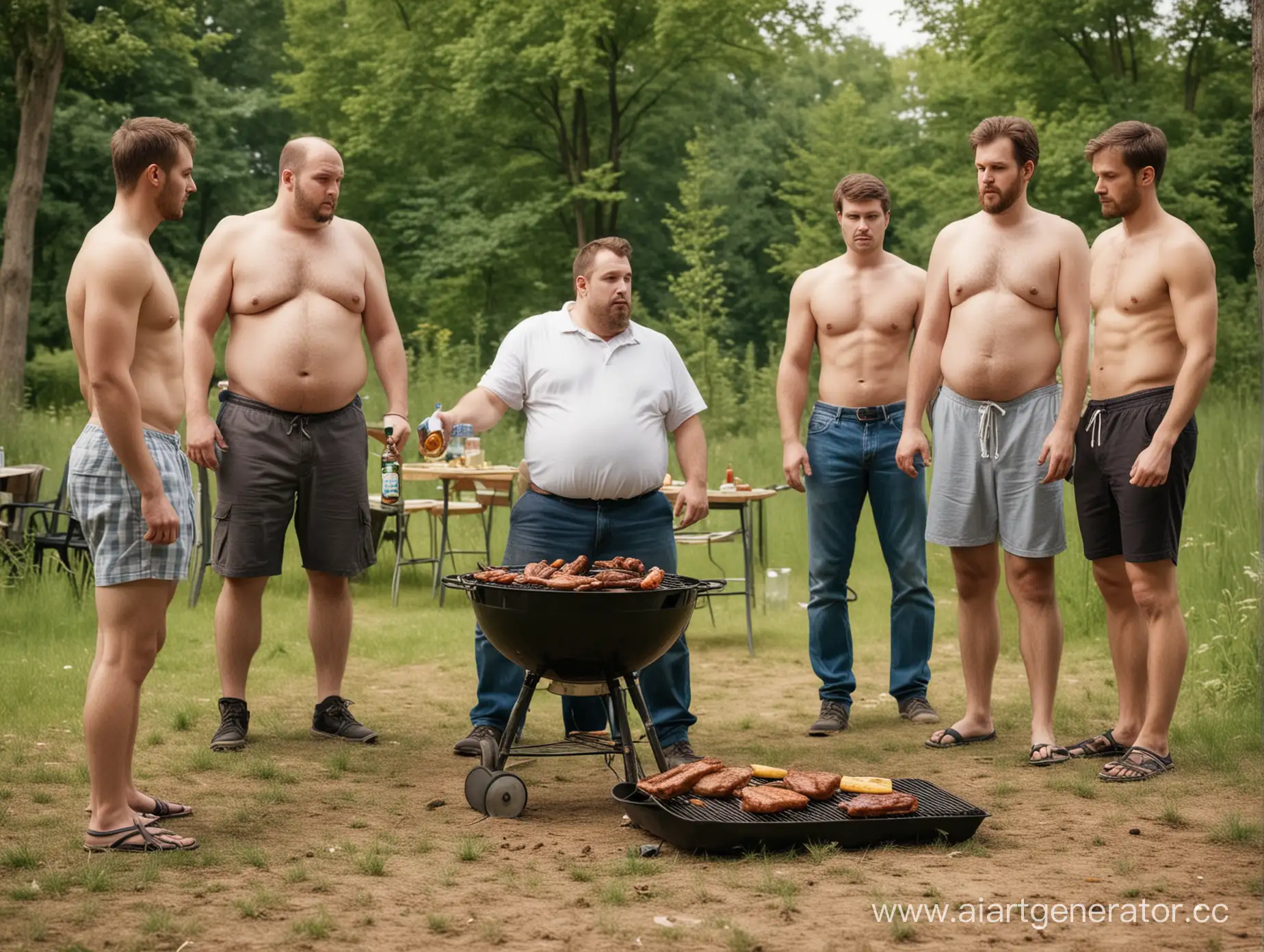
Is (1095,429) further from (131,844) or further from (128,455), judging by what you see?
(131,844)

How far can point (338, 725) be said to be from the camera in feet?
18.7

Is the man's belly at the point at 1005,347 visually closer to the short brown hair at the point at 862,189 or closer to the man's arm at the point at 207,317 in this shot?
the short brown hair at the point at 862,189

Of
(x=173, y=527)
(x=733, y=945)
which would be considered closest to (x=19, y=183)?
(x=173, y=527)

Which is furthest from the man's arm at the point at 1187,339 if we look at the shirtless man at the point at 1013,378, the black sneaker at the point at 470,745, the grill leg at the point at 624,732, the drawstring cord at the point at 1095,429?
the black sneaker at the point at 470,745

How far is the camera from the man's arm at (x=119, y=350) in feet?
12.4

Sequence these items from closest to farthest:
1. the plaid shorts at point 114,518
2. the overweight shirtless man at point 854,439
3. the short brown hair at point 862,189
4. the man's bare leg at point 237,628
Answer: the plaid shorts at point 114,518, the man's bare leg at point 237,628, the short brown hair at point 862,189, the overweight shirtless man at point 854,439

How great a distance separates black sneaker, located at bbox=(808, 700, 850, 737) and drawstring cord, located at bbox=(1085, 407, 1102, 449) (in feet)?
5.43

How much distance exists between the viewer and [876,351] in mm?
5965

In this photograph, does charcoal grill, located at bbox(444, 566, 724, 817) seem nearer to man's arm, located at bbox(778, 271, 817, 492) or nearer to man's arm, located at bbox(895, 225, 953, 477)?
man's arm, located at bbox(895, 225, 953, 477)

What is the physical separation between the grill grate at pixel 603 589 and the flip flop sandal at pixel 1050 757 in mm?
1565

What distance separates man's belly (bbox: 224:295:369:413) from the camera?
209 inches

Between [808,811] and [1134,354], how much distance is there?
2.03 meters

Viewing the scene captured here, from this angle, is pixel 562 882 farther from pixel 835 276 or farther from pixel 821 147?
pixel 821 147

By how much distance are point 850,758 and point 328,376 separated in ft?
8.16
